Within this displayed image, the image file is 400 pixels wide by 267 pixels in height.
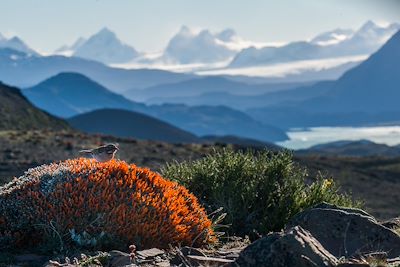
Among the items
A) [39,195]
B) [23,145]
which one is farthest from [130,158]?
[39,195]

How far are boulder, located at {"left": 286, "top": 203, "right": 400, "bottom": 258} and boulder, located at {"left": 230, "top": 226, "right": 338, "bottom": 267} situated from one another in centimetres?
152

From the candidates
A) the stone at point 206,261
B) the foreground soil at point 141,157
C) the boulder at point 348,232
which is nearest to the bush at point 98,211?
the stone at point 206,261

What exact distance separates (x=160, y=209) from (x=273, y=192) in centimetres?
364

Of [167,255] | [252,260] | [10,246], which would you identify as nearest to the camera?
[252,260]

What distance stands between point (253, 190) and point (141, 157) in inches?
1378

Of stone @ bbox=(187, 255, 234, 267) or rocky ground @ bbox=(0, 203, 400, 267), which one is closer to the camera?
rocky ground @ bbox=(0, 203, 400, 267)

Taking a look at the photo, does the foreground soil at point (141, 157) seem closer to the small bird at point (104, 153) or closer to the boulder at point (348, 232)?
the small bird at point (104, 153)

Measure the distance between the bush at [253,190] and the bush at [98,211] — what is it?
2231mm

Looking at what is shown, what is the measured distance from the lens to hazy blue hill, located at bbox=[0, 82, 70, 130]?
87662mm

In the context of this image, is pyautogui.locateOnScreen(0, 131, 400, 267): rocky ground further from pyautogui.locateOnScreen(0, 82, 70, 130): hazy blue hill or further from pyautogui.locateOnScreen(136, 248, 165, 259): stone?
pyautogui.locateOnScreen(0, 82, 70, 130): hazy blue hill

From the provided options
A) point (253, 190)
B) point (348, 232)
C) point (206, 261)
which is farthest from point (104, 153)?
point (348, 232)

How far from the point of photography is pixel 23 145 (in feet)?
148

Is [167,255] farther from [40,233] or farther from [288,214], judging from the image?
[288,214]

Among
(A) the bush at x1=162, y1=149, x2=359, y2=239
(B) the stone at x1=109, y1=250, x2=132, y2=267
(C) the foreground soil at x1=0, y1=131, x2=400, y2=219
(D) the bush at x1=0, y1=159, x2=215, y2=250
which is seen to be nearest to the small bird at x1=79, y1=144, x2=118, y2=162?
(D) the bush at x1=0, y1=159, x2=215, y2=250
